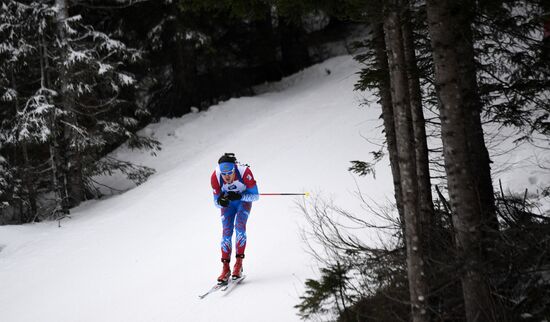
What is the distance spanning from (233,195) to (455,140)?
15.7ft

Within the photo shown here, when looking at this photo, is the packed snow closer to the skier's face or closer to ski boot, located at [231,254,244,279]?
ski boot, located at [231,254,244,279]

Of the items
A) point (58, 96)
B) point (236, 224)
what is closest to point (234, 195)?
point (236, 224)

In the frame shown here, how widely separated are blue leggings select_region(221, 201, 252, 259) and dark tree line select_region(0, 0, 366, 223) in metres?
7.15

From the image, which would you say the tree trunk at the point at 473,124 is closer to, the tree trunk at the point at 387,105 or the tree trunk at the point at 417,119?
the tree trunk at the point at 417,119

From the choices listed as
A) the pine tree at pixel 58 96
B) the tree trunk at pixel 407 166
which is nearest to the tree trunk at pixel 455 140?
the tree trunk at pixel 407 166

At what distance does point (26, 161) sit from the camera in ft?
55.8

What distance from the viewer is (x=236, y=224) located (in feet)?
26.2

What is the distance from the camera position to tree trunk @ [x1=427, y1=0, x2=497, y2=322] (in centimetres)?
363

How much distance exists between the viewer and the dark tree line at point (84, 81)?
16.2 metres

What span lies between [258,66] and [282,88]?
8.17 feet

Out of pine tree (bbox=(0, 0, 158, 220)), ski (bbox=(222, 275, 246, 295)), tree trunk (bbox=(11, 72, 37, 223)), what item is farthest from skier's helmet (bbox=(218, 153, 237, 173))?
tree trunk (bbox=(11, 72, 37, 223))

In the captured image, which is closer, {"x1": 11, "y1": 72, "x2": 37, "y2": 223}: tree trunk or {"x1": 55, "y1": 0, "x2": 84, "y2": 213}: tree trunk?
{"x1": 55, "y1": 0, "x2": 84, "y2": 213}: tree trunk

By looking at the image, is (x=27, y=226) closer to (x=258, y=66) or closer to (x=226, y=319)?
(x=226, y=319)

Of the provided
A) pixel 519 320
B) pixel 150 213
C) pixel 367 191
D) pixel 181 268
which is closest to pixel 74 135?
pixel 150 213
